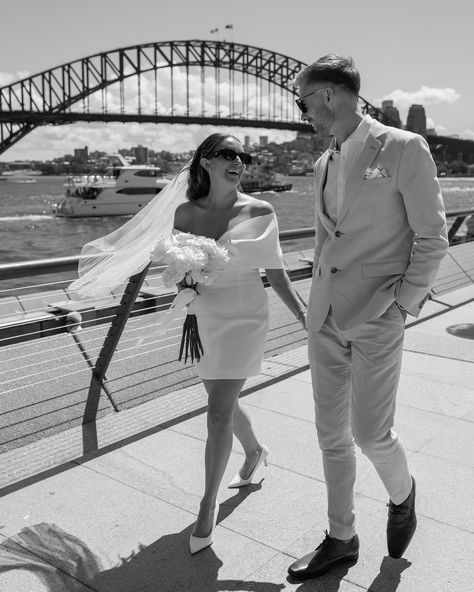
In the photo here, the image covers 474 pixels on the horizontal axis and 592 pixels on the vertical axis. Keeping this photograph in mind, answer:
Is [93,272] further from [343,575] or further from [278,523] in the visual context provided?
[343,575]

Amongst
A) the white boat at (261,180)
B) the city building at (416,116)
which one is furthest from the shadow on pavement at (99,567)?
the city building at (416,116)

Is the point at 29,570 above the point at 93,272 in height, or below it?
below

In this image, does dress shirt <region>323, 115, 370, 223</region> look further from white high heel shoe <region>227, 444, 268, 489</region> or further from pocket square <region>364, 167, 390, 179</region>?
white high heel shoe <region>227, 444, 268, 489</region>

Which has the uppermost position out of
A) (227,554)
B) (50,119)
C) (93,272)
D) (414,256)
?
(50,119)

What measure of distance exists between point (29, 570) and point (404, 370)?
3.20m

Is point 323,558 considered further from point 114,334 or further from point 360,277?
point 114,334

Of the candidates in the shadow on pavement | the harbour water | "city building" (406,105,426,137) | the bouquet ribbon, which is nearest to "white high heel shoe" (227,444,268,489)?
the shadow on pavement

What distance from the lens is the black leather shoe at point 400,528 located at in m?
2.59

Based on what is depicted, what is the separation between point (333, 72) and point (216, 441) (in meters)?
1.44

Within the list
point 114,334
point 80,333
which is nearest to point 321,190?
point 114,334

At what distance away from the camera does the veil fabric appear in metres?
3.51

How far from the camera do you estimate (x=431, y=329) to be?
21.0 feet

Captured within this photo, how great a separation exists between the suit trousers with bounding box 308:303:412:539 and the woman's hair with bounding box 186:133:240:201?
859 millimetres

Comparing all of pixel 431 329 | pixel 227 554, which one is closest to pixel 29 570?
pixel 227 554
